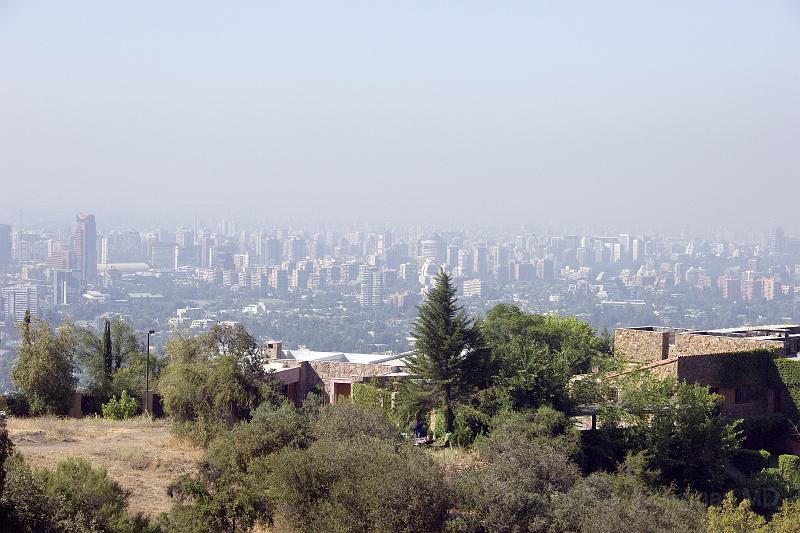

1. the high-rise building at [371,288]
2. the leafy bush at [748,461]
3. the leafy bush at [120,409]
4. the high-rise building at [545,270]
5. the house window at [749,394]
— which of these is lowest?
the high-rise building at [371,288]

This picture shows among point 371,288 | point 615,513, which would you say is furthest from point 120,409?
point 371,288

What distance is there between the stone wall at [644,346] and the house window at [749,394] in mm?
2011

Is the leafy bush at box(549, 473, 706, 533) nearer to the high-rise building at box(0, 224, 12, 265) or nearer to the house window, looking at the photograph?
the house window

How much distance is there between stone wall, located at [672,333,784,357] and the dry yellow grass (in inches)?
494

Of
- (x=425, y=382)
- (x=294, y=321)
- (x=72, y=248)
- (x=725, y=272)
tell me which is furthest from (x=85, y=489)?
(x=725, y=272)

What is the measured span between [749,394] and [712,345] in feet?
5.74

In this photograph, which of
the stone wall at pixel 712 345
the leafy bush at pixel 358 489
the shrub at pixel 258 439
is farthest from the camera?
the stone wall at pixel 712 345

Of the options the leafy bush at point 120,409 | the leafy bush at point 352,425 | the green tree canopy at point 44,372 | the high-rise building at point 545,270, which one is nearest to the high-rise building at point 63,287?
the high-rise building at point 545,270

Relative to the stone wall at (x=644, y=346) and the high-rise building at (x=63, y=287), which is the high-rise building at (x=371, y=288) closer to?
the high-rise building at (x=63, y=287)

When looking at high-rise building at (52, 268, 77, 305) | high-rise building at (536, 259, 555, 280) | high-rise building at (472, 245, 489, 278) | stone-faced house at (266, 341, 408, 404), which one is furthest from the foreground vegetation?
high-rise building at (536, 259, 555, 280)

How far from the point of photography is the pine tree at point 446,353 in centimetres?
1914

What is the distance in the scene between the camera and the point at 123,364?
29422mm

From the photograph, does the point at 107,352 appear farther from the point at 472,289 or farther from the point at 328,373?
the point at 472,289

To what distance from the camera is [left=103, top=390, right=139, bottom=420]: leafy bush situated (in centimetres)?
2228
